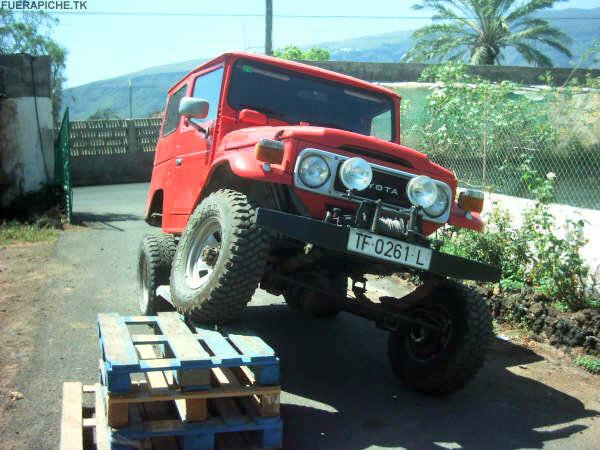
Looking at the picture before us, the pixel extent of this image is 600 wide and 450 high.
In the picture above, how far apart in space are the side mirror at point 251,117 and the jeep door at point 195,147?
0.26 meters

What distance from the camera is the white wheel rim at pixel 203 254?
4.32m

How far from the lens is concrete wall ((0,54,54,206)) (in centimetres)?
1272

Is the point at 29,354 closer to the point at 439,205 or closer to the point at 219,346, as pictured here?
the point at 219,346

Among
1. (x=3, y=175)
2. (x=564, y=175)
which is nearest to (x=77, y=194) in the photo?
(x=3, y=175)

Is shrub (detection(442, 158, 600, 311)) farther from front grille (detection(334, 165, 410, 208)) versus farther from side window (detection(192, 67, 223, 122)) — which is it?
side window (detection(192, 67, 223, 122))

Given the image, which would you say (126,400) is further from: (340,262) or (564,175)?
(564,175)

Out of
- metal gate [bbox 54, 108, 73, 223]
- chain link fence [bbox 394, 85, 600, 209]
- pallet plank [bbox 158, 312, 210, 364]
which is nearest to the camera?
pallet plank [bbox 158, 312, 210, 364]

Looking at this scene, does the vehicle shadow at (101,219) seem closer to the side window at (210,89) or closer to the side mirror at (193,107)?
the side window at (210,89)

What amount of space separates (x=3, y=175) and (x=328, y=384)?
10.2 meters

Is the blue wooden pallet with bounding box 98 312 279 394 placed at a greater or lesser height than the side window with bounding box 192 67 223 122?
lesser

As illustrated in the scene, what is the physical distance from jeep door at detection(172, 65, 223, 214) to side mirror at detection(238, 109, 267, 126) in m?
0.26

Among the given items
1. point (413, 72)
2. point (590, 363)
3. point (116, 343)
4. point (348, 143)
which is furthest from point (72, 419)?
point (413, 72)

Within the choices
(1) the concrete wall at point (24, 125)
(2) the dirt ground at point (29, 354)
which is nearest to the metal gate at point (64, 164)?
(1) the concrete wall at point (24, 125)

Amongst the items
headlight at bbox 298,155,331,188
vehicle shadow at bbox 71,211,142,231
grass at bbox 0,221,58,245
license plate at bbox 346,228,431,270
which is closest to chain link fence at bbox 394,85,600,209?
license plate at bbox 346,228,431,270
